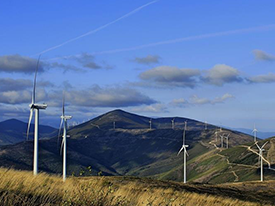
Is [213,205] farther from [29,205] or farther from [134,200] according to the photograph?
[29,205]

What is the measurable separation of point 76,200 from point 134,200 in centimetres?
253

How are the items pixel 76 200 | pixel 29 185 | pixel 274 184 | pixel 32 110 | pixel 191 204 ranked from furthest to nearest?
1. pixel 274 184
2. pixel 32 110
3. pixel 191 204
4. pixel 29 185
5. pixel 76 200

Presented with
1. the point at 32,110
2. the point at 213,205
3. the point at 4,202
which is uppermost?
the point at 32,110

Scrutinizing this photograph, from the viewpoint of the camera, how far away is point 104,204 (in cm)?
1296

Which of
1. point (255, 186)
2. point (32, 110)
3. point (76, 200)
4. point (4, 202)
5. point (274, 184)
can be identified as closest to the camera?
point (4, 202)

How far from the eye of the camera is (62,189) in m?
14.3

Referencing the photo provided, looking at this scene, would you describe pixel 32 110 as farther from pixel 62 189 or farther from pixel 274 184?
pixel 274 184

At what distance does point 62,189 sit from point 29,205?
2906 millimetres

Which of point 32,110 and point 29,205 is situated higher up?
point 32,110

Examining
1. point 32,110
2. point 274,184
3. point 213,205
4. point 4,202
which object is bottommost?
point 274,184

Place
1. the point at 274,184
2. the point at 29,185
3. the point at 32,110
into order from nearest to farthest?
the point at 29,185
the point at 32,110
the point at 274,184

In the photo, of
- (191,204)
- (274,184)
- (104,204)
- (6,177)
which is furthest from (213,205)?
(274,184)

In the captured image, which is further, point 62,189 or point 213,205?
point 213,205

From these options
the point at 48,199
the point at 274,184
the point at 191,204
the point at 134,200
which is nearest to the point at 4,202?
the point at 48,199
